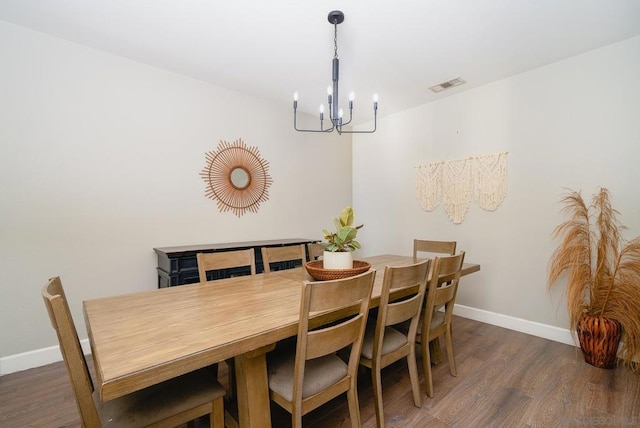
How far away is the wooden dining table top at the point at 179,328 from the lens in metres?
0.84

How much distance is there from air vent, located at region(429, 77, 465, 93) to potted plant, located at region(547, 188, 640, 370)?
153 centimetres

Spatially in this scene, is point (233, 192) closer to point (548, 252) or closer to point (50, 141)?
point (50, 141)

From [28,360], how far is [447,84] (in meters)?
4.52

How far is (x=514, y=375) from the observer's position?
2141mm

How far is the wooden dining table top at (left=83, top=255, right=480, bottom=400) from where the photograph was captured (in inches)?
33.3

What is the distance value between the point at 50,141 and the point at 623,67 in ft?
15.5

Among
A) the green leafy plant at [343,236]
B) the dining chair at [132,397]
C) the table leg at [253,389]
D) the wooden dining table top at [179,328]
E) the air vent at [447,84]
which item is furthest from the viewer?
the air vent at [447,84]

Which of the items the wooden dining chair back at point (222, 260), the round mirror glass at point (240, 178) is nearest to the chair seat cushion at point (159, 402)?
the wooden dining chair back at point (222, 260)

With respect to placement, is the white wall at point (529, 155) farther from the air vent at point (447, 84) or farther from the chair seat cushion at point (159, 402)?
the chair seat cushion at point (159, 402)

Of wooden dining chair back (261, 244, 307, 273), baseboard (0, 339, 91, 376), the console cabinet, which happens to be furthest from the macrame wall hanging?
baseboard (0, 339, 91, 376)

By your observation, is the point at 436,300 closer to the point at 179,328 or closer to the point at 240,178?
the point at 179,328

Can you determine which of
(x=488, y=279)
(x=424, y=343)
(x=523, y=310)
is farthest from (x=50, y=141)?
(x=523, y=310)

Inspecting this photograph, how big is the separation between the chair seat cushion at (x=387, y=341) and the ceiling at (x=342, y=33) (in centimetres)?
215

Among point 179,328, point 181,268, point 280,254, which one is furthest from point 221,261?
point 179,328
